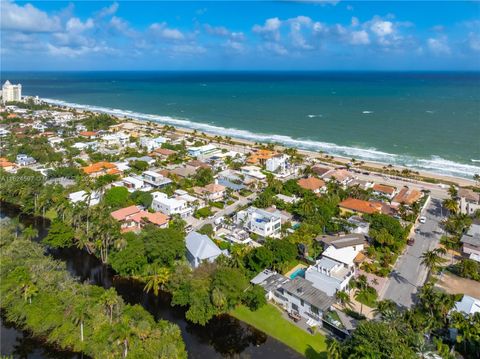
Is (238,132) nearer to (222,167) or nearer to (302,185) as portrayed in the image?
(222,167)

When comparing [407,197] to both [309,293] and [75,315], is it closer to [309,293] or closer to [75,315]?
[309,293]

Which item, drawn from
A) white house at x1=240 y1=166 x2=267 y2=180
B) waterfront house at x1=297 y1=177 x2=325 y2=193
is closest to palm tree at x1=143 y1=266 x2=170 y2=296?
waterfront house at x1=297 y1=177 x2=325 y2=193

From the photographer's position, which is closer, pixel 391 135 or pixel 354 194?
pixel 354 194

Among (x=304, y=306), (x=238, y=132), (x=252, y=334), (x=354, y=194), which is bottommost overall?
(x=252, y=334)

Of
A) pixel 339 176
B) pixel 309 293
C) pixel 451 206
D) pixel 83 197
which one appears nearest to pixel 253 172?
pixel 339 176

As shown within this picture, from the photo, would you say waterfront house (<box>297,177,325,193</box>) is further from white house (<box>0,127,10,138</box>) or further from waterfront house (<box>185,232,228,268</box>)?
white house (<box>0,127,10,138</box>)

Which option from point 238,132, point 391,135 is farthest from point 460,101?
point 238,132
